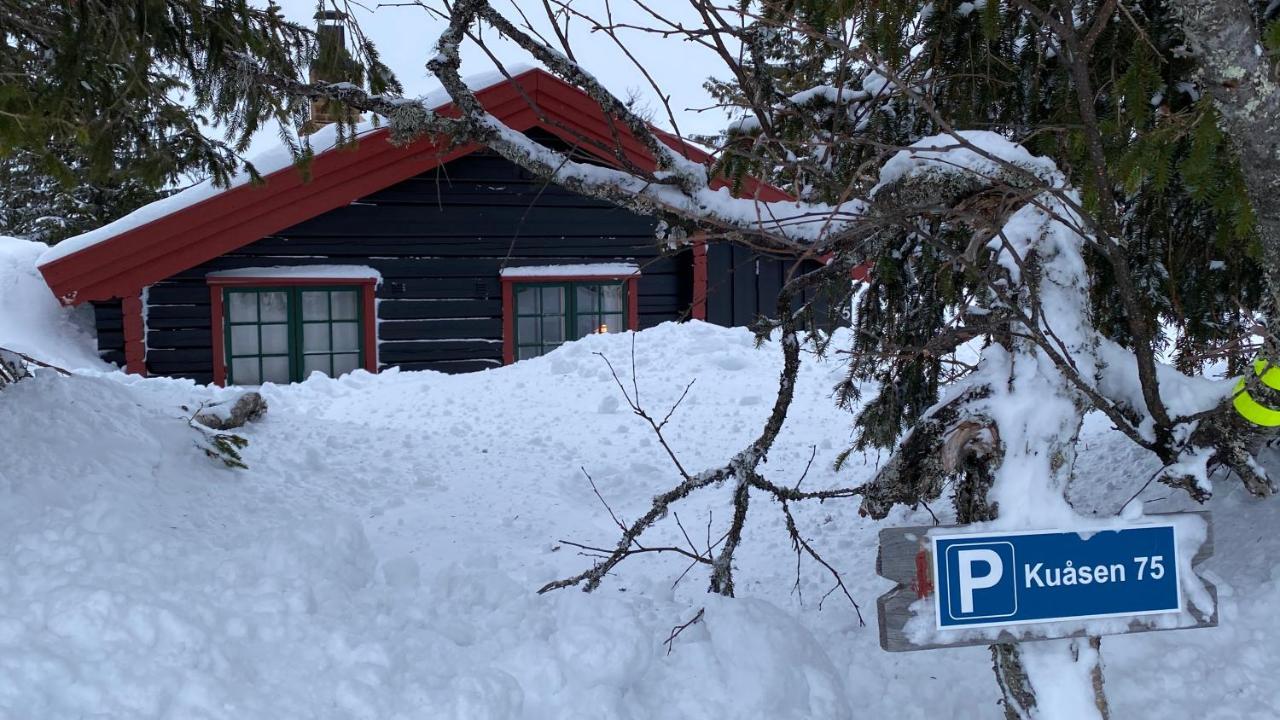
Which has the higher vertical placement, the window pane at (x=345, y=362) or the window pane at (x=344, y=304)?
the window pane at (x=344, y=304)

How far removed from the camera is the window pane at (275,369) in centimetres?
987

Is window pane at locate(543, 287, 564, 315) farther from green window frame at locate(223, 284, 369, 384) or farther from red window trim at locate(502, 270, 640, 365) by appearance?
green window frame at locate(223, 284, 369, 384)

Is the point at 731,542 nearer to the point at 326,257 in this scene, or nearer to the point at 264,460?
the point at 264,460

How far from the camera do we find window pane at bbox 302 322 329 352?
9.88 m

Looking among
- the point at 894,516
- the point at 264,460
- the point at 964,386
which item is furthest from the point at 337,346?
the point at 964,386

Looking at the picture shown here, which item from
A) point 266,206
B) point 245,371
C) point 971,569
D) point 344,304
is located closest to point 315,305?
point 344,304

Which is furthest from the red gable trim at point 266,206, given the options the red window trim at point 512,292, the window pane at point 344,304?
the red window trim at point 512,292

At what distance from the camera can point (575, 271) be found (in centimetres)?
1055

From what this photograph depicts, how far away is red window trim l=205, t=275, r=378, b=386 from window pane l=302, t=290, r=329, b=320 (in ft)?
0.63

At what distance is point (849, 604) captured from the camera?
13.5 feet

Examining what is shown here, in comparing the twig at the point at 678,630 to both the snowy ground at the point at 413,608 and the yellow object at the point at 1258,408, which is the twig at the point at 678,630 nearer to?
the snowy ground at the point at 413,608

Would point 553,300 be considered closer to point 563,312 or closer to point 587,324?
point 563,312

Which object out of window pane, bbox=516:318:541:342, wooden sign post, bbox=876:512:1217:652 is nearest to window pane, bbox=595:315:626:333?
window pane, bbox=516:318:541:342

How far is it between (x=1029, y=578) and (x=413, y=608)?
7.17 ft
